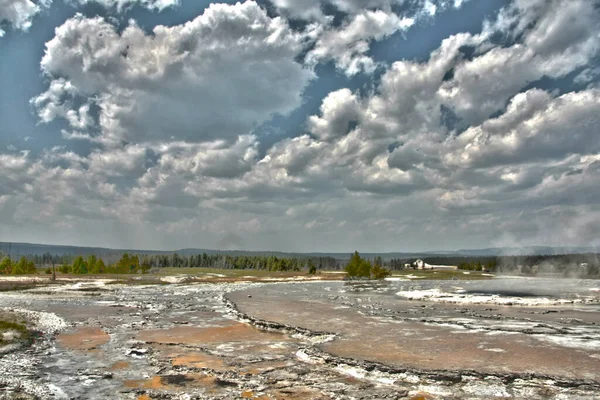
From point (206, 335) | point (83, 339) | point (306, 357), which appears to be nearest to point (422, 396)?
point (306, 357)

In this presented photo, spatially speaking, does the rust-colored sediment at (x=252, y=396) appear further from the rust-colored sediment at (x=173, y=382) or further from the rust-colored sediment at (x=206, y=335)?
the rust-colored sediment at (x=206, y=335)

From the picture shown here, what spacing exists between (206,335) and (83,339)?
744cm

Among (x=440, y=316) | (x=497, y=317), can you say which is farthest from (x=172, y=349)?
(x=497, y=317)

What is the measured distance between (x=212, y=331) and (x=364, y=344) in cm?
1123

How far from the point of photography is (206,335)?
1111 inches

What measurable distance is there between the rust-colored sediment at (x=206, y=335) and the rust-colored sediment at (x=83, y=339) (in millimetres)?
2344

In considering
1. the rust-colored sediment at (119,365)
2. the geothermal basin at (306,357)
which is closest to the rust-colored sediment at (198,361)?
the geothermal basin at (306,357)

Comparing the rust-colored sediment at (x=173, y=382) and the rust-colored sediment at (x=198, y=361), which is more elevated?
the rust-colored sediment at (x=173, y=382)

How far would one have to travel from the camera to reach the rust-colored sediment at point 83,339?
24.1m

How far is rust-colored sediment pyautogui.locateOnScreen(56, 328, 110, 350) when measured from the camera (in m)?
24.1

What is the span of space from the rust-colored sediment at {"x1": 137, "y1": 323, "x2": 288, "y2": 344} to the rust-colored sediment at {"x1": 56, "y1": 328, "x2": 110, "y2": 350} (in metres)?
2.34

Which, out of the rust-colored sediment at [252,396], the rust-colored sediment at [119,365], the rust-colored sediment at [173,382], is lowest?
the rust-colored sediment at [119,365]

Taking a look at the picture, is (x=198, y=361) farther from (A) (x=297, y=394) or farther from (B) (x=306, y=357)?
(A) (x=297, y=394)

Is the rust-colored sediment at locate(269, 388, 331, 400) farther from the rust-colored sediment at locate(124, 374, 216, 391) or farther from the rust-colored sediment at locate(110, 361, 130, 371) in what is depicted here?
the rust-colored sediment at locate(110, 361, 130, 371)
